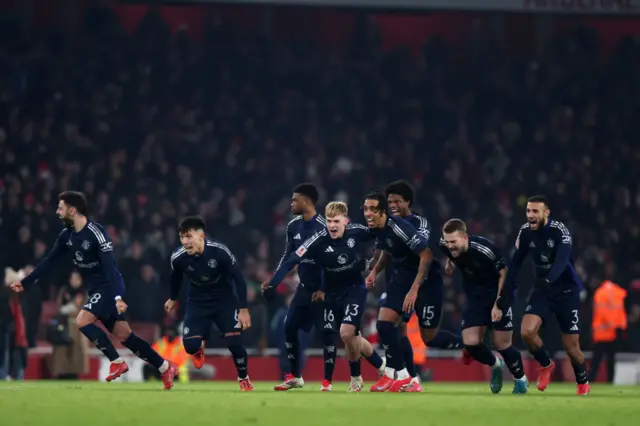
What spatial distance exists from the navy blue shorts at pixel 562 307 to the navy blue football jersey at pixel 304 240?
2530mm

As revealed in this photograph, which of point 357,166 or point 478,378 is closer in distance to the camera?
point 478,378

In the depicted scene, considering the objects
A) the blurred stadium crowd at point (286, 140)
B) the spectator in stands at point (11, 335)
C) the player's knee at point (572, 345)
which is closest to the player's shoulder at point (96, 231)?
the player's knee at point (572, 345)

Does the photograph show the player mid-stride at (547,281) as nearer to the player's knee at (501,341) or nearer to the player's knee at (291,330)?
the player's knee at (501,341)

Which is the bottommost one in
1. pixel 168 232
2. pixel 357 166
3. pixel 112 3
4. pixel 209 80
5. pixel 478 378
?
pixel 478 378

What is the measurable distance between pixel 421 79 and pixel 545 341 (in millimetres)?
9748

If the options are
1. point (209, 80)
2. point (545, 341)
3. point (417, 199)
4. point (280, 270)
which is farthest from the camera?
point (209, 80)

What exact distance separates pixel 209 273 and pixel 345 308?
1.56 metres

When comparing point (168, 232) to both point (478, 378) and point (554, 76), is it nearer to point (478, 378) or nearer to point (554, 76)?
point (478, 378)

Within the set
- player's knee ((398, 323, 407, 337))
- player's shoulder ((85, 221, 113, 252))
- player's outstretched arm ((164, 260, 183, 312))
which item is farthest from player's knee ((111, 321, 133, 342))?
player's knee ((398, 323, 407, 337))

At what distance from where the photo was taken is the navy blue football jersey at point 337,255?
14.3 meters

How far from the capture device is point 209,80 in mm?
29703

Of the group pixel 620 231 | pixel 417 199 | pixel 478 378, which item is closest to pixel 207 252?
pixel 478 378

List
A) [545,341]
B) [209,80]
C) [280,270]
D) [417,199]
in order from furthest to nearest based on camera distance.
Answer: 1. [209,80]
2. [417,199]
3. [545,341]
4. [280,270]

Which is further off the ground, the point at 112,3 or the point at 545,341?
the point at 112,3
